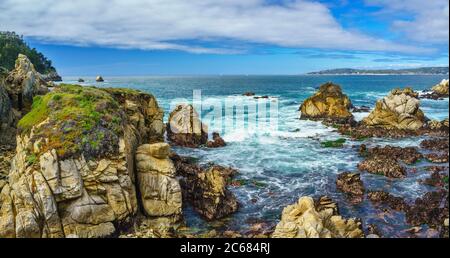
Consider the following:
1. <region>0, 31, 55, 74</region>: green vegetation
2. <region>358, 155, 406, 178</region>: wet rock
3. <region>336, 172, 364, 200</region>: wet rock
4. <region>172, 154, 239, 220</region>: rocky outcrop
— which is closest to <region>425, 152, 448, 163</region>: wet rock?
<region>358, 155, 406, 178</region>: wet rock

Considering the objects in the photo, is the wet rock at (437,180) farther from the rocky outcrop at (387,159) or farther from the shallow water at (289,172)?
the rocky outcrop at (387,159)

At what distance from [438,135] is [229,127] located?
962 inches

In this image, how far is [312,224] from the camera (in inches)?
581

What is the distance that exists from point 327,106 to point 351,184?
3322cm

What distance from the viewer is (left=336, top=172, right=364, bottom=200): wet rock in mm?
23808

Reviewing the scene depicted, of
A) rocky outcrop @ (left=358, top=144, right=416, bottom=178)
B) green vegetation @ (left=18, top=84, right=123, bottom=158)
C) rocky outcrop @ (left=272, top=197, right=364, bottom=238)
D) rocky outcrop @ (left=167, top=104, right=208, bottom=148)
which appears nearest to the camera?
rocky outcrop @ (left=272, top=197, right=364, bottom=238)

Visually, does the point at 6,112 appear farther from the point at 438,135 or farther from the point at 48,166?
the point at 438,135

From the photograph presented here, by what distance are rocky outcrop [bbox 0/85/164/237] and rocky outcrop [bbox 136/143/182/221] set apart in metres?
0.65

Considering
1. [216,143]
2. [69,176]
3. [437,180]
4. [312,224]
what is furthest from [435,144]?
[69,176]

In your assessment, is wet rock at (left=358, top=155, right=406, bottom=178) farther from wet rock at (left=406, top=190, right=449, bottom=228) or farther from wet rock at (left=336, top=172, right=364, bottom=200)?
wet rock at (left=406, top=190, right=449, bottom=228)

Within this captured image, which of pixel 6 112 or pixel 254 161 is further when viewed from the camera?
pixel 254 161

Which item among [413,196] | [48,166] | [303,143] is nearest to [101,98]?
[48,166]

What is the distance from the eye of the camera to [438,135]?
4106cm

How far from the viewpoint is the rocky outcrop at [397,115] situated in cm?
4538
